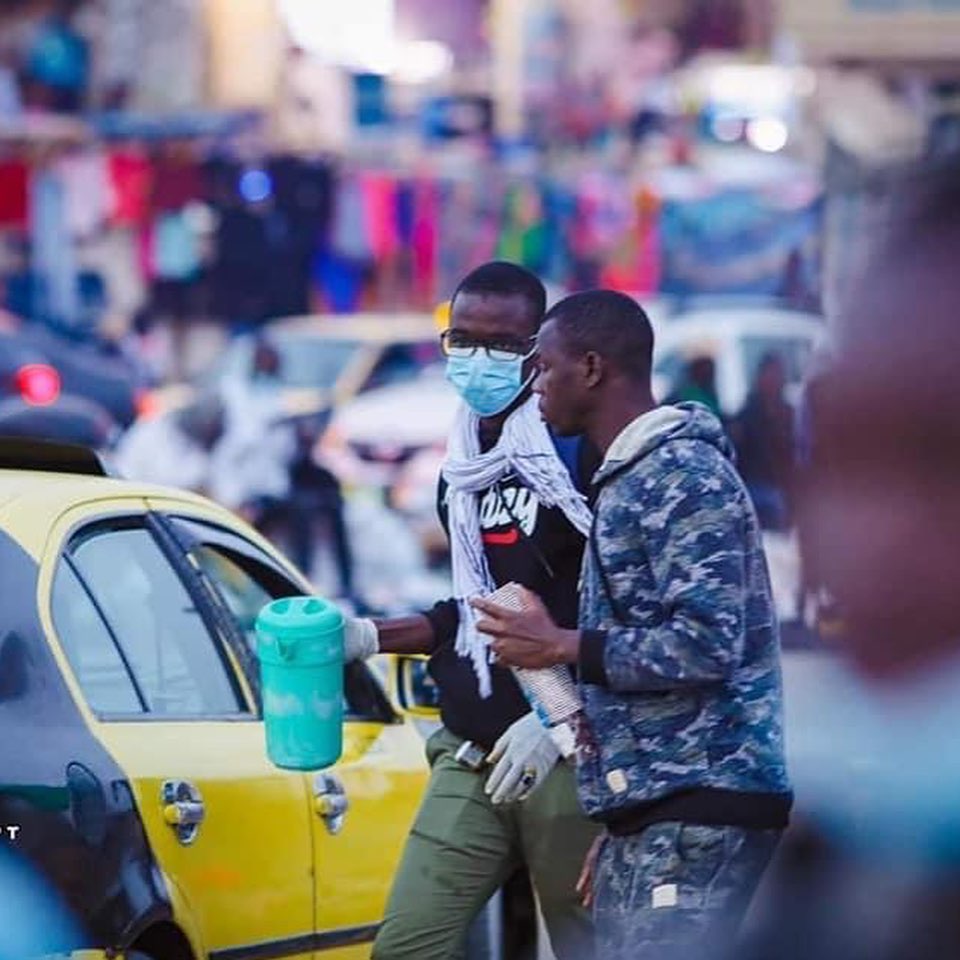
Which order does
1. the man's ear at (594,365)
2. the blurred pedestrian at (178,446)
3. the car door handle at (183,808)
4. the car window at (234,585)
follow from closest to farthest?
1. the man's ear at (594,365)
2. the car door handle at (183,808)
3. the car window at (234,585)
4. the blurred pedestrian at (178,446)

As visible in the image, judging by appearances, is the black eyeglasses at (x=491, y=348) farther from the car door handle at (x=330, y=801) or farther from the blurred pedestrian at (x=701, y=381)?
the blurred pedestrian at (x=701, y=381)

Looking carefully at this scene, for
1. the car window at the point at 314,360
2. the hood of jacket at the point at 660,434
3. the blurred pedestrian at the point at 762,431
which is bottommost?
the car window at the point at 314,360

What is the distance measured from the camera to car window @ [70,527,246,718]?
17.5ft

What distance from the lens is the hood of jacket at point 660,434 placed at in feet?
14.0

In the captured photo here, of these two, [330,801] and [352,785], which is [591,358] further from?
[352,785]

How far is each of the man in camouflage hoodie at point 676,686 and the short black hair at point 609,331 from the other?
18 cm

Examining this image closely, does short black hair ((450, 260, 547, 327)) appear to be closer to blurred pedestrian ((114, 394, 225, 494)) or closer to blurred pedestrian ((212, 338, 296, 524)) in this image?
blurred pedestrian ((212, 338, 296, 524))

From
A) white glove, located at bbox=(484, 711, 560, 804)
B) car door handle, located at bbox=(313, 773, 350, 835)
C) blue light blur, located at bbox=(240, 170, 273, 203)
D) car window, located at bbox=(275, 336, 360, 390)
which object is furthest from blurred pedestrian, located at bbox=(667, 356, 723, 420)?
white glove, located at bbox=(484, 711, 560, 804)

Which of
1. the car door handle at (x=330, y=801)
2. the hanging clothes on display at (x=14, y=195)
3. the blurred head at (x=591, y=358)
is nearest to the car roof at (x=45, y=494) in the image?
the car door handle at (x=330, y=801)

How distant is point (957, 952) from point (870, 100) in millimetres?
22278

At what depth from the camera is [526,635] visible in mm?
4344

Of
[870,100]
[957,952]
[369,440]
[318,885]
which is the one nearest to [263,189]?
[870,100]

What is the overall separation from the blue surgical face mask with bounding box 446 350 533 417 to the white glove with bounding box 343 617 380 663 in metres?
0.48

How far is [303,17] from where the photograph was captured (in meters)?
38.2
